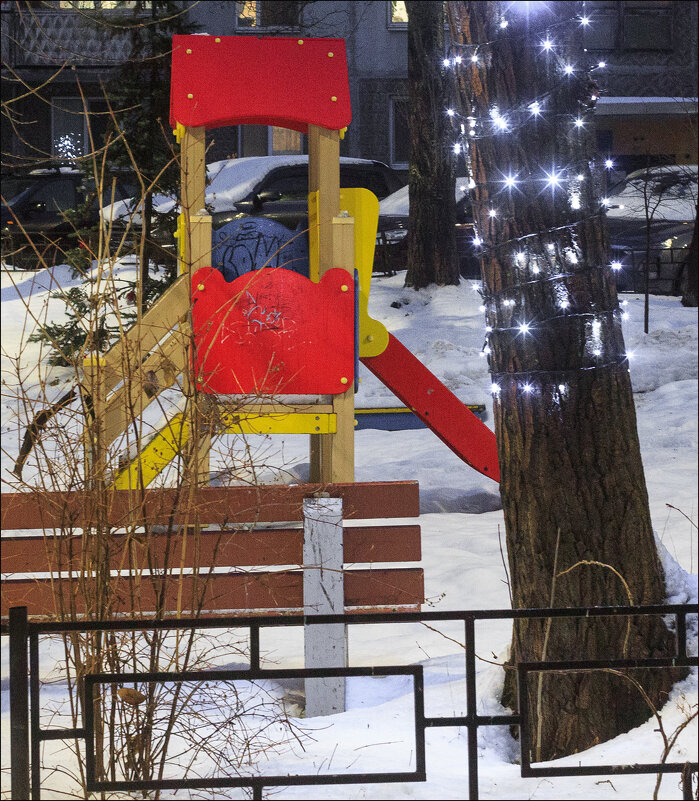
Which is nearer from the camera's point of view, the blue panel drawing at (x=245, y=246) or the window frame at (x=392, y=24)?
the blue panel drawing at (x=245, y=246)

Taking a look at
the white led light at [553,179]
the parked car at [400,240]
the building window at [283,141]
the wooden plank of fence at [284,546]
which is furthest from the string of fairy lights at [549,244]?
the building window at [283,141]

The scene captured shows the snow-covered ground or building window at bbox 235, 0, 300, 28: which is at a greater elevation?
building window at bbox 235, 0, 300, 28

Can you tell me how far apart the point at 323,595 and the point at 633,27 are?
20014 millimetres

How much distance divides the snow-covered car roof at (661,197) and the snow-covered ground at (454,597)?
6.52 ft

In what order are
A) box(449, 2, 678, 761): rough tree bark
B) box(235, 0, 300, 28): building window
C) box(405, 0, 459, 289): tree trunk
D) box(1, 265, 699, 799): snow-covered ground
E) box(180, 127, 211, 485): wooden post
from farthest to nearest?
box(235, 0, 300, 28): building window → box(405, 0, 459, 289): tree trunk → box(180, 127, 211, 485): wooden post → box(449, 2, 678, 761): rough tree bark → box(1, 265, 699, 799): snow-covered ground

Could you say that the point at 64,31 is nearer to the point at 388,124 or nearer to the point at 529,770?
the point at 388,124

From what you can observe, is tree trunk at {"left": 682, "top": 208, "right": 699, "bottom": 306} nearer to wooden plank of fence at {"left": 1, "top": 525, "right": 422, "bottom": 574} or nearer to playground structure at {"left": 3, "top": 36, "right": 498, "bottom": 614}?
playground structure at {"left": 3, "top": 36, "right": 498, "bottom": 614}

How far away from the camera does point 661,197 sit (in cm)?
1177

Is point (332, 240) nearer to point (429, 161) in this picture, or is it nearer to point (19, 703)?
point (19, 703)

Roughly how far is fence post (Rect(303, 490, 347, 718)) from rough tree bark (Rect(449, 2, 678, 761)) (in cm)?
74

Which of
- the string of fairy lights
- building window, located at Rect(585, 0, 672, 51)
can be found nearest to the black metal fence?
the string of fairy lights

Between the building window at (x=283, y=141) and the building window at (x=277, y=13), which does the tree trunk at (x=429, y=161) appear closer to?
the building window at (x=277, y=13)

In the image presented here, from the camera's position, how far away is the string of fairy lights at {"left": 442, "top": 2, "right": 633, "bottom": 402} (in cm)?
351

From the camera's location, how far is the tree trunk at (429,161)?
38.8 ft
